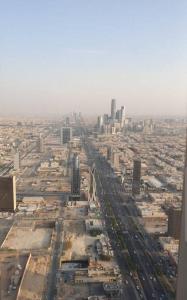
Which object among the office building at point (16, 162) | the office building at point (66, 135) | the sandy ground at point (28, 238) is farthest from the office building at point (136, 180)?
the office building at point (66, 135)

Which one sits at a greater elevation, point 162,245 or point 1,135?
point 1,135

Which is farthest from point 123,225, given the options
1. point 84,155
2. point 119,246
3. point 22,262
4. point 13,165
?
point 84,155

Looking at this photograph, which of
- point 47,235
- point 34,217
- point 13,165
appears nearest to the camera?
point 47,235

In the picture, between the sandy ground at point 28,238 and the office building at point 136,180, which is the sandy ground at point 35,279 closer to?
the sandy ground at point 28,238

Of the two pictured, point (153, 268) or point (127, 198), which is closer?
point (153, 268)

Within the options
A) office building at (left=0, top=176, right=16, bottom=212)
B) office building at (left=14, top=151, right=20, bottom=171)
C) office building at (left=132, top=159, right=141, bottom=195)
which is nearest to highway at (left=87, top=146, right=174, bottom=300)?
office building at (left=132, top=159, right=141, bottom=195)

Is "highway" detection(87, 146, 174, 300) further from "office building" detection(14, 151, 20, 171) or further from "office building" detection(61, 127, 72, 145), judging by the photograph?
"office building" detection(61, 127, 72, 145)

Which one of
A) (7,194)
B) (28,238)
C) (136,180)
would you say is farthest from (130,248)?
(136,180)

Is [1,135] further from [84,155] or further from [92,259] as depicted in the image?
[92,259]
